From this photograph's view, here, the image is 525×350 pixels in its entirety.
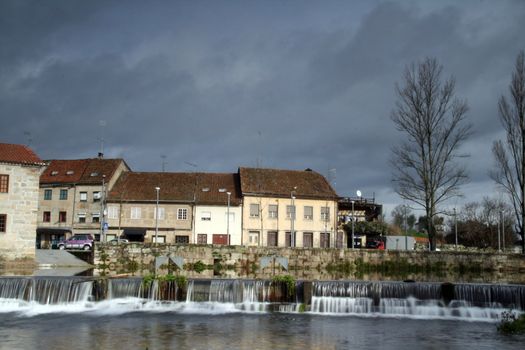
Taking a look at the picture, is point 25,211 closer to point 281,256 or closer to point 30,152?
point 30,152

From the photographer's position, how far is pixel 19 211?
39.6 m

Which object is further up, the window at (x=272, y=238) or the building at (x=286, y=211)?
the building at (x=286, y=211)

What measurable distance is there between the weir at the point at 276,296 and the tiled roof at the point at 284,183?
33327 millimetres

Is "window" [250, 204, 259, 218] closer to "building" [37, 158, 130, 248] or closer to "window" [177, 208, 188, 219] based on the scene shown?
"window" [177, 208, 188, 219]

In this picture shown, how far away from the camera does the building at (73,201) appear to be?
189ft

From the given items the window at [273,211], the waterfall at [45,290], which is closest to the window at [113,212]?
the window at [273,211]

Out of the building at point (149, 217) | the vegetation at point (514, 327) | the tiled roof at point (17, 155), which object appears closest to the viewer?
the vegetation at point (514, 327)

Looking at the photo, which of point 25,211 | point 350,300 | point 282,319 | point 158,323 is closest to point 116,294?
point 158,323

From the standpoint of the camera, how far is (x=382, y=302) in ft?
78.0

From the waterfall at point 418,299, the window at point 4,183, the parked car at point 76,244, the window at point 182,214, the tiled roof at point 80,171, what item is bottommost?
the waterfall at point 418,299

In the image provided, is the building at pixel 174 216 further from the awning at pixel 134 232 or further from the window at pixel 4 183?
the window at pixel 4 183

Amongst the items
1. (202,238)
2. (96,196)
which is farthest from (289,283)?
(96,196)

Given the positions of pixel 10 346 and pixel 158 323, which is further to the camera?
pixel 158 323

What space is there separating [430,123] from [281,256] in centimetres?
1537
